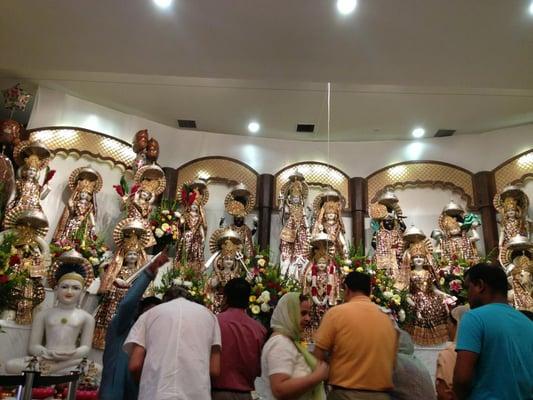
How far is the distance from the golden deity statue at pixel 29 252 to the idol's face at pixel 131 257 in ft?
3.12

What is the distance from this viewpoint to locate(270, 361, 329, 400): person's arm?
1938mm

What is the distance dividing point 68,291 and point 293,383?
3.64 meters

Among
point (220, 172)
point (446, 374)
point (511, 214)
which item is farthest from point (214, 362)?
point (220, 172)

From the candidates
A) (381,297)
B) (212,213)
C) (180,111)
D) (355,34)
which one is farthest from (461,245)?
(180,111)

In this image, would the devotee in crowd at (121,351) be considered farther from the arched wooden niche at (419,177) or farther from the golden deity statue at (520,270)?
the arched wooden niche at (419,177)

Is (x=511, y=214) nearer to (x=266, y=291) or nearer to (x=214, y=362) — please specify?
(x=266, y=291)

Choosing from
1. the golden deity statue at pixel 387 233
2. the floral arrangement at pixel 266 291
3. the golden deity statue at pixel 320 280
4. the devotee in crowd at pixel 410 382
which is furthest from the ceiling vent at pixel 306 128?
the devotee in crowd at pixel 410 382

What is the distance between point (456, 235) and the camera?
7223mm

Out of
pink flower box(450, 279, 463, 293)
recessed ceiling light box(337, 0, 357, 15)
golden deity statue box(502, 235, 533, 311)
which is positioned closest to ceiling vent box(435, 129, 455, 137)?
golden deity statue box(502, 235, 533, 311)

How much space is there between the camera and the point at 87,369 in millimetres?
4902

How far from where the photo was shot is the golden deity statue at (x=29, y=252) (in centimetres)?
534

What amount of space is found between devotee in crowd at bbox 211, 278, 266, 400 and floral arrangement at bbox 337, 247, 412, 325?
3.44 metres

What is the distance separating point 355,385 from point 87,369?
3826 millimetres

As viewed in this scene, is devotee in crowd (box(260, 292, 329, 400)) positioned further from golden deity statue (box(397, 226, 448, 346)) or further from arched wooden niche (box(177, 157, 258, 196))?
arched wooden niche (box(177, 157, 258, 196))
